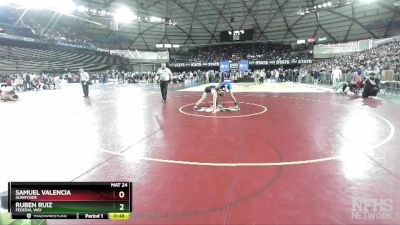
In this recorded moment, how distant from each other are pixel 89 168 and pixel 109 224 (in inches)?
71.4

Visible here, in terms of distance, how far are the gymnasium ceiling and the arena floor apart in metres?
34.2

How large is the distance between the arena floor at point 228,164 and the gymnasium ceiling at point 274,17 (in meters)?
34.2

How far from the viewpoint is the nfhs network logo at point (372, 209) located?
2957mm

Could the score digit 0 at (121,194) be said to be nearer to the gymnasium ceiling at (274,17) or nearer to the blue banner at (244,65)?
the gymnasium ceiling at (274,17)

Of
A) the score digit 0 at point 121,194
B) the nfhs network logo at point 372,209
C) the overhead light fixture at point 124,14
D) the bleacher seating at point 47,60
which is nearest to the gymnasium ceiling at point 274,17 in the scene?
the overhead light fixture at point 124,14

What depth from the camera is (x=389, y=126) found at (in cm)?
752

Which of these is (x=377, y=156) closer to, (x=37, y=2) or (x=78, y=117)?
(x=78, y=117)

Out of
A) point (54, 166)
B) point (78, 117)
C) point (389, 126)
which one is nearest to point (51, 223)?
point (54, 166)

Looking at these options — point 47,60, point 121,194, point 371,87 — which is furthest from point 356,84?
point 47,60
